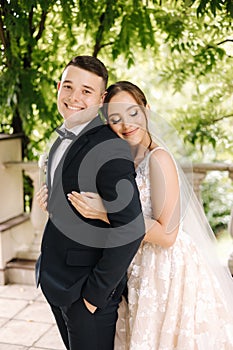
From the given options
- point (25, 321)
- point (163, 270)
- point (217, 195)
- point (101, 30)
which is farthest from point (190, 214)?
point (217, 195)

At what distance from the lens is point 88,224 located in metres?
1.74

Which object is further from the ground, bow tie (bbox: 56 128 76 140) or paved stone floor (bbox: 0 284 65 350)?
bow tie (bbox: 56 128 76 140)

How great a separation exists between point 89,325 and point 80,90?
0.82 metres

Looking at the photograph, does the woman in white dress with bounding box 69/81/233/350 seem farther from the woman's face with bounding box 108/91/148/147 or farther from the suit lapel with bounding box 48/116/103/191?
the suit lapel with bounding box 48/116/103/191

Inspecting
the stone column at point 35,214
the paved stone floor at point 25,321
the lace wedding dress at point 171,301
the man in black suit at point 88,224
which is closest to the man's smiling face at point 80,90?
the man in black suit at point 88,224

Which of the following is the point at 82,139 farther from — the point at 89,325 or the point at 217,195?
the point at 217,195

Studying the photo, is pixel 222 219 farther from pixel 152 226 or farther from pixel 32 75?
pixel 152 226

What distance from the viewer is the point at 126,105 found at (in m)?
1.88

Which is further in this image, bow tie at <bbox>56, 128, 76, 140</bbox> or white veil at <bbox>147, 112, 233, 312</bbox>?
white veil at <bbox>147, 112, 233, 312</bbox>

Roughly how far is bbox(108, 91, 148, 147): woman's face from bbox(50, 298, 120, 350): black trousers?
0.62 m

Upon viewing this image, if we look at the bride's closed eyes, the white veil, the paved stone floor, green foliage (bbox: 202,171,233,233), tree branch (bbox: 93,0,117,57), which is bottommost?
the paved stone floor

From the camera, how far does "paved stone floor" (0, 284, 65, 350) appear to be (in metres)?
2.88

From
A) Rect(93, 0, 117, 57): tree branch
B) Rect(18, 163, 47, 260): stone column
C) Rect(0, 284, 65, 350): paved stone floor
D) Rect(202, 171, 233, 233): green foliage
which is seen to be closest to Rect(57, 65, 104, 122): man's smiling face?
Rect(0, 284, 65, 350): paved stone floor

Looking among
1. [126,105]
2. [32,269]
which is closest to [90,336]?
[126,105]
